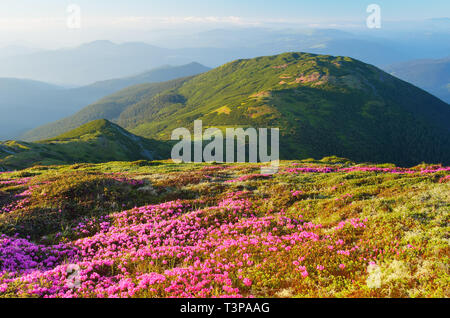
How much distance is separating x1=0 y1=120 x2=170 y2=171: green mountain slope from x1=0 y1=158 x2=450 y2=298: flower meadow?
60593 mm

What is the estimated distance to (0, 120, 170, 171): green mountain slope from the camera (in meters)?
71.1

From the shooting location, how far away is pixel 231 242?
10.0 metres

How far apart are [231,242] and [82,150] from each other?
10742 cm

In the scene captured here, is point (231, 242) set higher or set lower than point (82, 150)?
higher

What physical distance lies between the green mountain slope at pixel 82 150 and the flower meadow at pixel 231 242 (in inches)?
2386

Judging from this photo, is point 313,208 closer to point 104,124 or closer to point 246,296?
point 246,296

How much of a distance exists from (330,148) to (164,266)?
680 ft

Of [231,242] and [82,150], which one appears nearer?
[231,242]

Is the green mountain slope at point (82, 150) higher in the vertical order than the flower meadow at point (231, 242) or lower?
lower

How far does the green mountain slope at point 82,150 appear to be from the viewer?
7112cm

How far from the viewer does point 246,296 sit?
6574 mm

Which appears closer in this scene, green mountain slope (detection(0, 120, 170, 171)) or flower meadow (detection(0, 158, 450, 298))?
flower meadow (detection(0, 158, 450, 298))

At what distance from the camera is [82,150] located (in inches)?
3964
